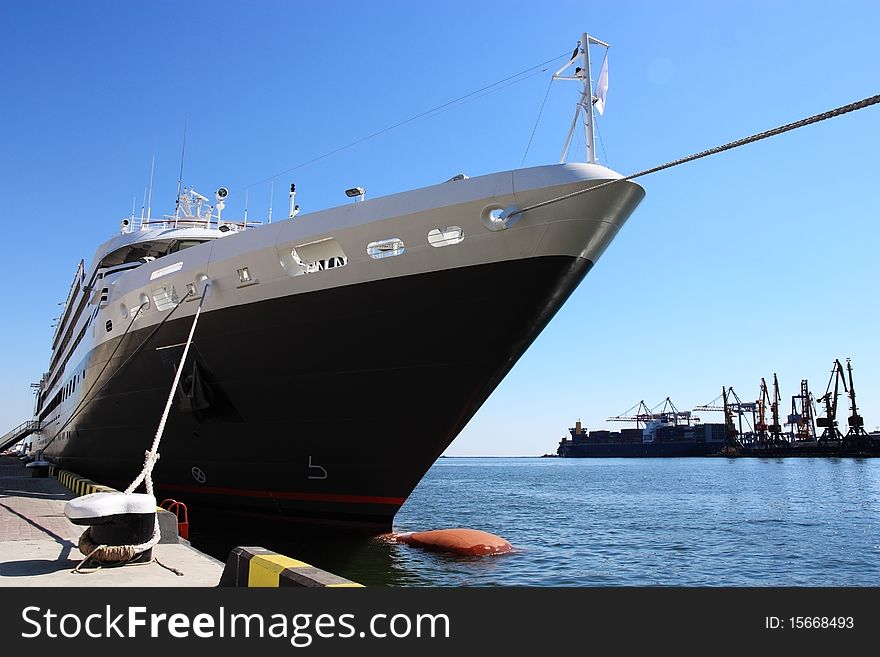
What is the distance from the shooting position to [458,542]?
13602mm

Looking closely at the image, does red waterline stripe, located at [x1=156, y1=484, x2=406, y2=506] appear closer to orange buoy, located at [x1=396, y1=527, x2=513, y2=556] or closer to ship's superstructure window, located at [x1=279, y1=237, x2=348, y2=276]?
orange buoy, located at [x1=396, y1=527, x2=513, y2=556]

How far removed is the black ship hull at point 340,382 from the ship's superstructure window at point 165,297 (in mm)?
537

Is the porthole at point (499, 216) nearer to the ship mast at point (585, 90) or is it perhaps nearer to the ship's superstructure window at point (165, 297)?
the ship mast at point (585, 90)

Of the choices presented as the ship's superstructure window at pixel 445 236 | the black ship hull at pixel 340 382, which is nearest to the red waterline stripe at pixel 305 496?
the black ship hull at pixel 340 382

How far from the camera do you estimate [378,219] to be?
10.2 m

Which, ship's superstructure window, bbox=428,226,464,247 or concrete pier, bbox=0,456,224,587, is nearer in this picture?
concrete pier, bbox=0,456,224,587

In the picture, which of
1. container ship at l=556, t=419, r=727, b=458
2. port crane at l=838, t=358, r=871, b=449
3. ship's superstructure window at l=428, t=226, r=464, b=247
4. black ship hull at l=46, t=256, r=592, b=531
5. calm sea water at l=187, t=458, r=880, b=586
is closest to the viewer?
ship's superstructure window at l=428, t=226, r=464, b=247

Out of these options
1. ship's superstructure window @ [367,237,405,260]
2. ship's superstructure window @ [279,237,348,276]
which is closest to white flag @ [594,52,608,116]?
ship's superstructure window @ [367,237,405,260]

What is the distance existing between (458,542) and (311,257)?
22.4 ft

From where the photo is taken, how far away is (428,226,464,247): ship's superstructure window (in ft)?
32.2

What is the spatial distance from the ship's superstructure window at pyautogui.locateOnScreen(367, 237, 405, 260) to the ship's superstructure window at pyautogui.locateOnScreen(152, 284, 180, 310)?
4748mm
